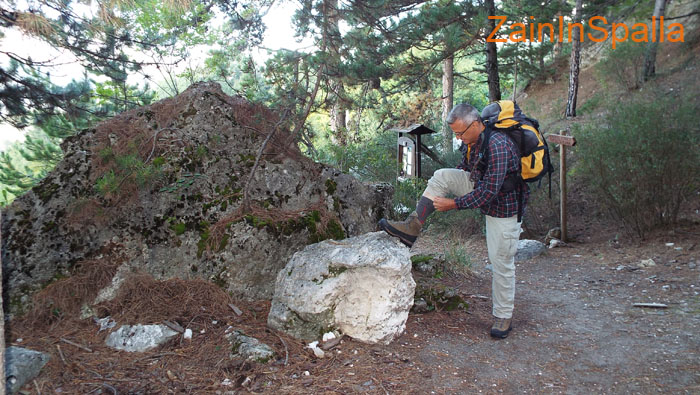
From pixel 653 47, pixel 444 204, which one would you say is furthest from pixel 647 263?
pixel 653 47

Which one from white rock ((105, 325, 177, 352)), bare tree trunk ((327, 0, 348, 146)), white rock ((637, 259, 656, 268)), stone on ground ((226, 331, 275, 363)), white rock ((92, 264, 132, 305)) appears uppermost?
bare tree trunk ((327, 0, 348, 146))

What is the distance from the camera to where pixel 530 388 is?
10.6 feet

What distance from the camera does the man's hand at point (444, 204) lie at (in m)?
3.80

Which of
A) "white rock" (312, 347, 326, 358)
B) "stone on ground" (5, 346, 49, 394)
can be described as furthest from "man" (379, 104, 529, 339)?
"stone on ground" (5, 346, 49, 394)

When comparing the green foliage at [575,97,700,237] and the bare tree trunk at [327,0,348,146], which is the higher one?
the bare tree trunk at [327,0,348,146]

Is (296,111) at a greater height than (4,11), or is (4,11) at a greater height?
(4,11)

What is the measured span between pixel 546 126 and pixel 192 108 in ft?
47.5

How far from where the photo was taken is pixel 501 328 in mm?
4113

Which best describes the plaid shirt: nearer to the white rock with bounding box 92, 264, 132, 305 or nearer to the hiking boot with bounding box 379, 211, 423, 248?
the hiking boot with bounding box 379, 211, 423, 248

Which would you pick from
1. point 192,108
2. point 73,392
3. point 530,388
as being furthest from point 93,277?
point 530,388

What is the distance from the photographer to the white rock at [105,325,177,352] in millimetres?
3539

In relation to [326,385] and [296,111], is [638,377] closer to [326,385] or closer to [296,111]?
[326,385]

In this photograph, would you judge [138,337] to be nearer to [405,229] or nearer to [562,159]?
[405,229]

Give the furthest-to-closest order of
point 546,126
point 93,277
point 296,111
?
point 546,126
point 296,111
point 93,277
